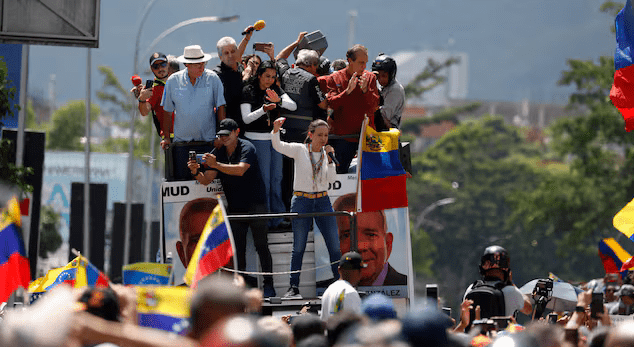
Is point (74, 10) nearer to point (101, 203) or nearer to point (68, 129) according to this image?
point (101, 203)

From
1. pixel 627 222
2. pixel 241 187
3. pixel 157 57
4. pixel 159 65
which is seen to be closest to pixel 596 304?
pixel 241 187

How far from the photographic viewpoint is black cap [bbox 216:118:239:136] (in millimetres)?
11734

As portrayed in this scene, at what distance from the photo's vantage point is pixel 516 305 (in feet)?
33.0

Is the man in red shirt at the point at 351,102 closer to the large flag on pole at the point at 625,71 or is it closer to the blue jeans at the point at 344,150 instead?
the blue jeans at the point at 344,150

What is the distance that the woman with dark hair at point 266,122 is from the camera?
12.3 meters

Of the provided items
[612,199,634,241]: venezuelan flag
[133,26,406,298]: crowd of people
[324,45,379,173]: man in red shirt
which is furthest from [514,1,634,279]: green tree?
[133,26,406,298]: crowd of people

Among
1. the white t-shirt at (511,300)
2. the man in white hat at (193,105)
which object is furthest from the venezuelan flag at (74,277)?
the white t-shirt at (511,300)

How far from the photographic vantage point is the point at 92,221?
100 feet

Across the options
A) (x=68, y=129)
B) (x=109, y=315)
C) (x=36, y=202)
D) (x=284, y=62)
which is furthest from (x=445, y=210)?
(x=109, y=315)

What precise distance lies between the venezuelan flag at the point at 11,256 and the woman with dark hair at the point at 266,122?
236 centimetres

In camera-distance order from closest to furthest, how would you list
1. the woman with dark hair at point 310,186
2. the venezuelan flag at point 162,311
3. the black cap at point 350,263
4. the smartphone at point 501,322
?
the venezuelan flag at point 162,311, the smartphone at point 501,322, the black cap at point 350,263, the woman with dark hair at point 310,186

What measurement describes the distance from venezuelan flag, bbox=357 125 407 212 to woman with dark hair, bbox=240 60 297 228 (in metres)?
0.82

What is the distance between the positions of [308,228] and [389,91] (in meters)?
2.50

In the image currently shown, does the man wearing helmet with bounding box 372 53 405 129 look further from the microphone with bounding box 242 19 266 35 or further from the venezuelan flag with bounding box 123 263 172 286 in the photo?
the venezuelan flag with bounding box 123 263 172 286
